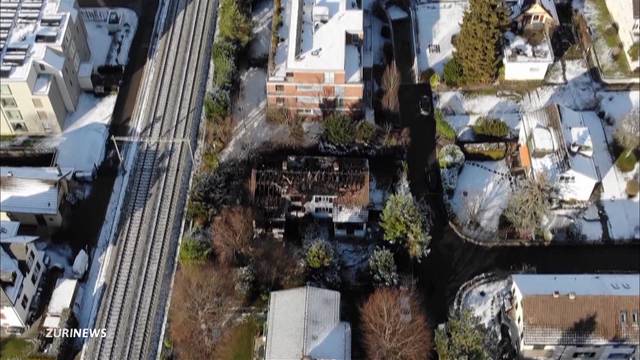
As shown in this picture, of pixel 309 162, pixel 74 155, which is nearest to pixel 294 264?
pixel 309 162

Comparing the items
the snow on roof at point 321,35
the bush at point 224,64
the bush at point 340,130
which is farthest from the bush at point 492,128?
the bush at point 224,64

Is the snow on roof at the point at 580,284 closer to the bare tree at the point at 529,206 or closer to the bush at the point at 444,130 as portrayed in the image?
the bare tree at the point at 529,206

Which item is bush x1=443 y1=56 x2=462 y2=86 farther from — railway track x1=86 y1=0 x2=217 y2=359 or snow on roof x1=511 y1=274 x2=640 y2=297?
railway track x1=86 y1=0 x2=217 y2=359

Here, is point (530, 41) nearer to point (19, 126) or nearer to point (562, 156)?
point (562, 156)

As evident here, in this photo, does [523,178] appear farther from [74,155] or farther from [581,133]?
[74,155]

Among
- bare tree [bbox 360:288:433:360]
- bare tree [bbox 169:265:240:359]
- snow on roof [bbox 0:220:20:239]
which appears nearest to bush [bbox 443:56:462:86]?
bare tree [bbox 360:288:433:360]

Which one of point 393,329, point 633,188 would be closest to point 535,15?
point 633,188
